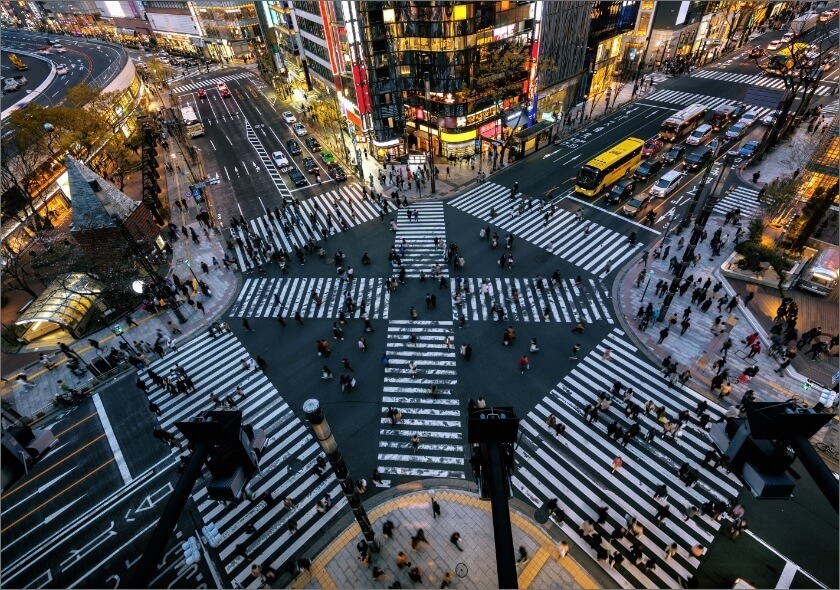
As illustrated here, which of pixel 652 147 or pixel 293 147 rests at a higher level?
pixel 293 147

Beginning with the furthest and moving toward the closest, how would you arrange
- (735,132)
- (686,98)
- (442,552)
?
(686,98)
(735,132)
(442,552)

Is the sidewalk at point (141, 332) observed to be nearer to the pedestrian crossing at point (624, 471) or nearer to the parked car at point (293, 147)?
the parked car at point (293, 147)

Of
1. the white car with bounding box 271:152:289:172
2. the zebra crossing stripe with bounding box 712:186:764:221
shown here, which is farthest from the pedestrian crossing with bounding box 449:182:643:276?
the white car with bounding box 271:152:289:172

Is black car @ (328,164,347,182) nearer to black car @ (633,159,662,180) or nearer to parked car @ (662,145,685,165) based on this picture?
black car @ (633,159,662,180)

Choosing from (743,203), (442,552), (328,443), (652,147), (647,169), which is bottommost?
(442,552)

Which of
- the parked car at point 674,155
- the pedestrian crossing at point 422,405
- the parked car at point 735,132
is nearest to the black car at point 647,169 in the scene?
the parked car at point 674,155

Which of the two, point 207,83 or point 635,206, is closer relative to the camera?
point 635,206

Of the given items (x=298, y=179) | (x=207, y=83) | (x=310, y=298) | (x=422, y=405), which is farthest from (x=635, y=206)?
(x=207, y=83)

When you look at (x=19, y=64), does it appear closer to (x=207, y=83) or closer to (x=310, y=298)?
(x=207, y=83)
